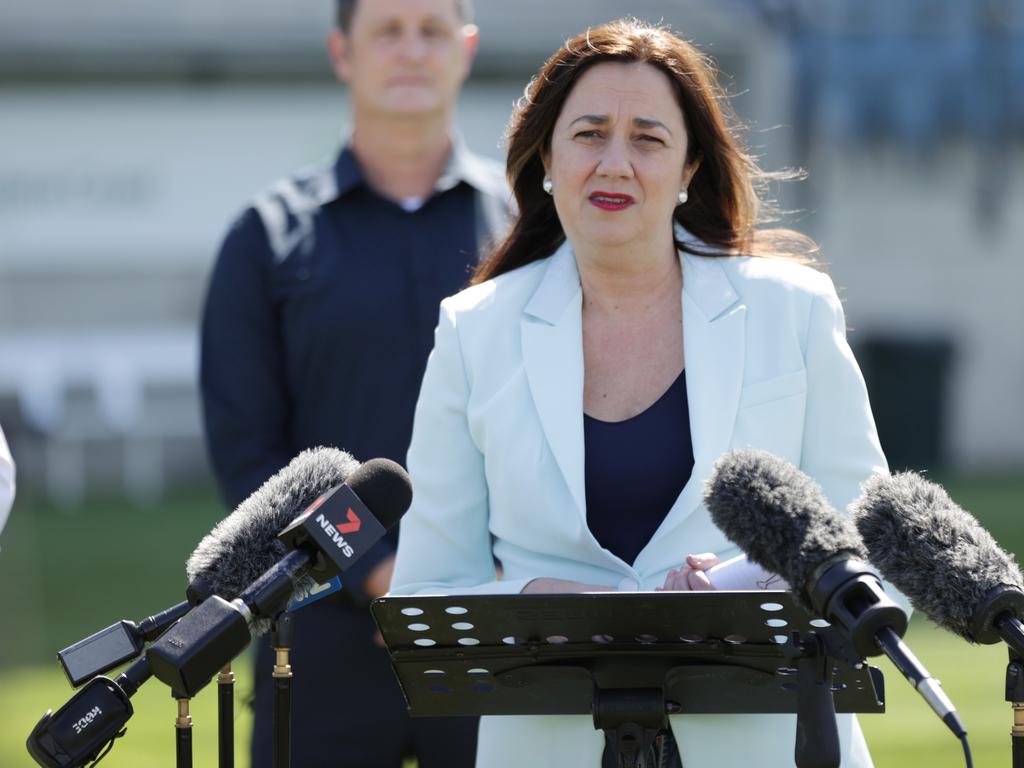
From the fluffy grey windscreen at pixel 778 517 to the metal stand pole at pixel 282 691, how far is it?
70cm

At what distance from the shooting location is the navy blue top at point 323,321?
4.42 m

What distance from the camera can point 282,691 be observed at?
8.80ft

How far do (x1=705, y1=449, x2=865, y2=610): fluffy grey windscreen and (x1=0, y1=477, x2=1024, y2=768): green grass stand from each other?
2.17m

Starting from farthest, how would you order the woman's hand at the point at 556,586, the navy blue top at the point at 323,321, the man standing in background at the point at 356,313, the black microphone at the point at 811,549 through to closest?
the navy blue top at the point at 323,321 < the man standing in background at the point at 356,313 < the woman's hand at the point at 556,586 < the black microphone at the point at 811,549

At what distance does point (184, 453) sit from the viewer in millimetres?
16688

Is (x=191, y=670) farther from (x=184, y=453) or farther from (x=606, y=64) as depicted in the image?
(x=184, y=453)

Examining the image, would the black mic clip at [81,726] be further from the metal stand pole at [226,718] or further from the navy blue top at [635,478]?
the navy blue top at [635,478]

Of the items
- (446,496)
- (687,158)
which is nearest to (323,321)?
(446,496)

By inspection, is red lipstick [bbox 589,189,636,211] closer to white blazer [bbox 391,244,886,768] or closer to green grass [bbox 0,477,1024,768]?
white blazer [bbox 391,244,886,768]

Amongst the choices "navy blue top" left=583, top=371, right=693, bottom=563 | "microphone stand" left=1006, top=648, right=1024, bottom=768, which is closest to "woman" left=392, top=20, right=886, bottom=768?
"navy blue top" left=583, top=371, right=693, bottom=563

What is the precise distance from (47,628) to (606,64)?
23.3ft

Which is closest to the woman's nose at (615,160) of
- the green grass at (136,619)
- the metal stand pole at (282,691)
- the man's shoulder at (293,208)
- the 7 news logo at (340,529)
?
the 7 news logo at (340,529)

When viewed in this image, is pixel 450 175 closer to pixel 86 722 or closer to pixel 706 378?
pixel 706 378

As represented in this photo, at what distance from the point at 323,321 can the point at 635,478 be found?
142 centimetres
